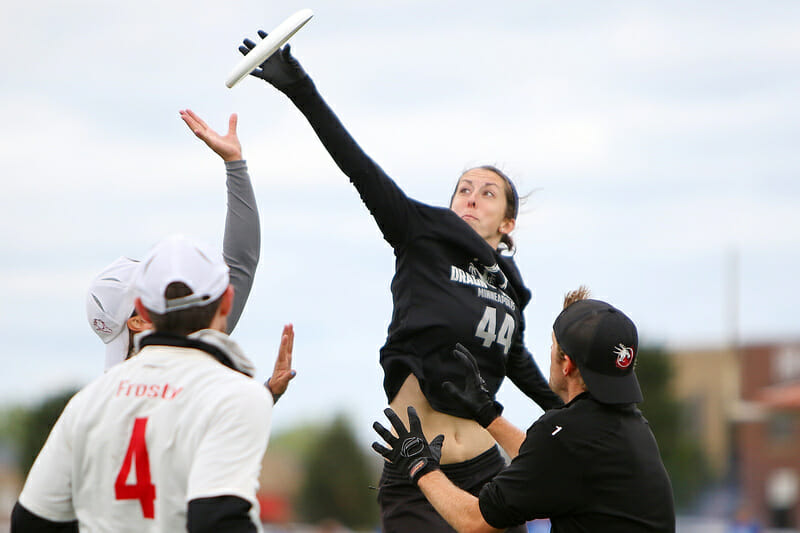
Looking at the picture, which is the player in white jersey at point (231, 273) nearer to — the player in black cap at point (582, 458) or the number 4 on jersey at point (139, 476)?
the player in black cap at point (582, 458)

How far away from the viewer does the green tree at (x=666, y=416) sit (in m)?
44.2

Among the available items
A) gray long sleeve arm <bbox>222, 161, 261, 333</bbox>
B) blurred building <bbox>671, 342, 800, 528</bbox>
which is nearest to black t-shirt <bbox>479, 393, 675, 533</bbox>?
gray long sleeve arm <bbox>222, 161, 261, 333</bbox>

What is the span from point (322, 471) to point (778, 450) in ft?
76.2

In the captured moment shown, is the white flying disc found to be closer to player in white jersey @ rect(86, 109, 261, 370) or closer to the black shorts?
player in white jersey @ rect(86, 109, 261, 370)

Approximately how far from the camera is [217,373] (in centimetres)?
272

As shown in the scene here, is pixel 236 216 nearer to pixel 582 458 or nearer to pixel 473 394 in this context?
pixel 473 394

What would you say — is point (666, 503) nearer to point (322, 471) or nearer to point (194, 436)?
point (194, 436)

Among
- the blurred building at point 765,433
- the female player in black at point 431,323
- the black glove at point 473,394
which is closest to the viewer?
the black glove at point 473,394

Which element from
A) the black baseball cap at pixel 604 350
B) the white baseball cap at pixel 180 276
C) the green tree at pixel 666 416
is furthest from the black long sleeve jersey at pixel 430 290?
the green tree at pixel 666 416

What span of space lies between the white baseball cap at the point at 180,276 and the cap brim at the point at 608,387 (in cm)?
162

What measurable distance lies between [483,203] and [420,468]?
5.01 ft

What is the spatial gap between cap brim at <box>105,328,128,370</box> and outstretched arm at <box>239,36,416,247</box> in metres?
1.14

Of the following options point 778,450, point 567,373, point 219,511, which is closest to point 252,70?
point 567,373

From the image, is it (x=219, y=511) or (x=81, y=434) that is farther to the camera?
(x=81, y=434)
